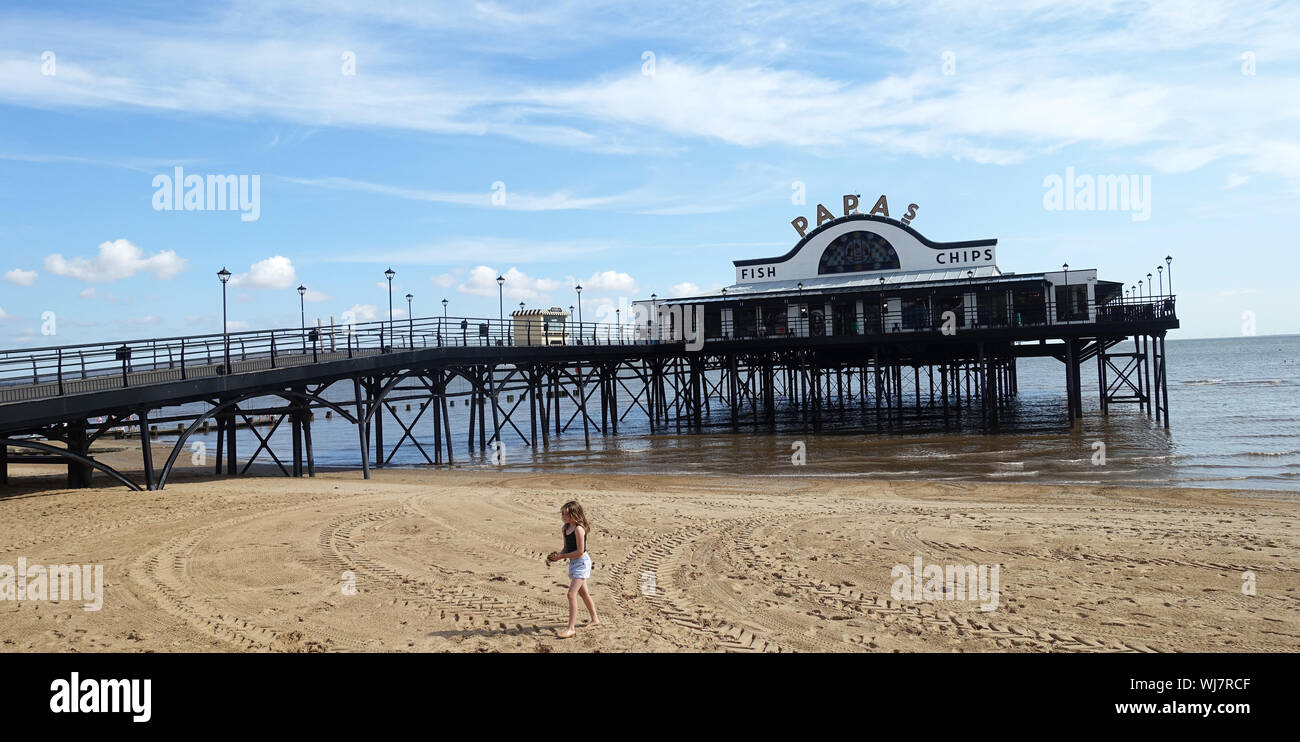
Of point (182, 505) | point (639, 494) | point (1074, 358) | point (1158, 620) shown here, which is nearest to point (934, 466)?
point (639, 494)

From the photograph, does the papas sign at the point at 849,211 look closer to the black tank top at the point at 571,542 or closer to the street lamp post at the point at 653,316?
the street lamp post at the point at 653,316

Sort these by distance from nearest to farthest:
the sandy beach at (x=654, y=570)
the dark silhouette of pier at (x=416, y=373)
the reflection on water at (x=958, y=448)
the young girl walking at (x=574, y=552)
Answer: the young girl walking at (x=574, y=552), the sandy beach at (x=654, y=570), the dark silhouette of pier at (x=416, y=373), the reflection on water at (x=958, y=448)

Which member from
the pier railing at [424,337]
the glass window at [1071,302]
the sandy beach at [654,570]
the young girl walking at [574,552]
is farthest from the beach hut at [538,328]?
the young girl walking at [574,552]

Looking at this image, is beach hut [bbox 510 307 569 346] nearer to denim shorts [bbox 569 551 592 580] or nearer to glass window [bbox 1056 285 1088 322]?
glass window [bbox 1056 285 1088 322]

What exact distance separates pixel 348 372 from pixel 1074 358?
96.0 ft

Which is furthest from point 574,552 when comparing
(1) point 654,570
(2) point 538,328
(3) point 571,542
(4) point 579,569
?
(2) point 538,328

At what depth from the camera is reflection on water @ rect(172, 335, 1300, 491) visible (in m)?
24.7

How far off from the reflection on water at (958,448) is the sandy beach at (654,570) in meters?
5.88

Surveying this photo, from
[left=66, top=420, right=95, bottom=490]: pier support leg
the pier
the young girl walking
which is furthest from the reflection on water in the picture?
the young girl walking

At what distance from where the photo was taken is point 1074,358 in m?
37.8

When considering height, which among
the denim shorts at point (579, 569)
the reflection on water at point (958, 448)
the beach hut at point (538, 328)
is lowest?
the reflection on water at point (958, 448)

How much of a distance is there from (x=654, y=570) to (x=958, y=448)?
2249 centimetres

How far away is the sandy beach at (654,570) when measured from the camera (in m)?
8.56

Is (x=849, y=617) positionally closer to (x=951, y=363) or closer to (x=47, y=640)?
(x=47, y=640)
